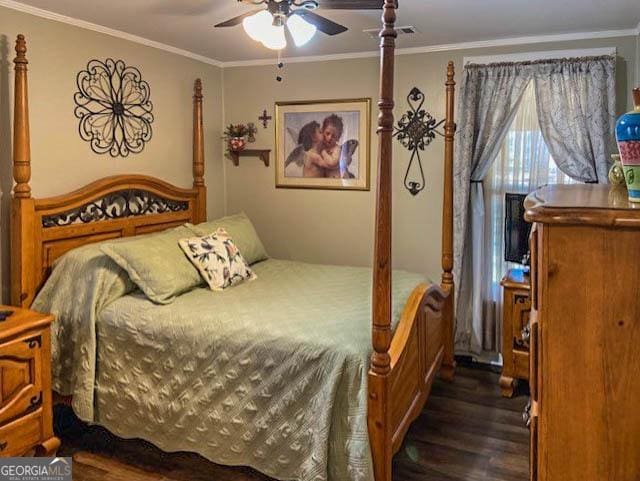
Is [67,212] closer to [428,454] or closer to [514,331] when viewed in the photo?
[428,454]

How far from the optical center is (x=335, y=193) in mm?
4508

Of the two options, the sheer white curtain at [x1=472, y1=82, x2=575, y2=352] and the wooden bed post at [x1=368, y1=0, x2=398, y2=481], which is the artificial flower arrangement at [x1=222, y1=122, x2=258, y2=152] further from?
the wooden bed post at [x1=368, y1=0, x2=398, y2=481]

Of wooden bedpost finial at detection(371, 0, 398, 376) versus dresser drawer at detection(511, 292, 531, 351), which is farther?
dresser drawer at detection(511, 292, 531, 351)

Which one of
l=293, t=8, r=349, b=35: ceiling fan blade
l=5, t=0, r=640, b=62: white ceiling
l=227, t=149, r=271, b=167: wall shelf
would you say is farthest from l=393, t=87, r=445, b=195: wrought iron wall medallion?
l=293, t=8, r=349, b=35: ceiling fan blade

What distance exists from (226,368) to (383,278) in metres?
0.92

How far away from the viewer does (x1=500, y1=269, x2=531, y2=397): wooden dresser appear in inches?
140

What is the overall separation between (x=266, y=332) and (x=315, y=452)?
57 centimetres

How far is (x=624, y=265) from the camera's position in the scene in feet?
3.36

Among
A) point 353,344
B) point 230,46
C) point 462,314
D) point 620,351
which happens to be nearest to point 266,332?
point 353,344

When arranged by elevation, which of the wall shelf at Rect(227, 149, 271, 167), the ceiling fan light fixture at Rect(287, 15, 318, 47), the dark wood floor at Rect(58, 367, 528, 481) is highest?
the ceiling fan light fixture at Rect(287, 15, 318, 47)

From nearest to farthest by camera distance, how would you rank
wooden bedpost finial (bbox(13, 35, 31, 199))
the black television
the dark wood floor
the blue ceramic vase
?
the blue ceramic vase
the dark wood floor
wooden bedpost finial (bbox(13, 35, 31, 199))
the black television

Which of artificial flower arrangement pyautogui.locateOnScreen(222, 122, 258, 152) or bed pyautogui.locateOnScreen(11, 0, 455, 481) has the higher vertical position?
artificial flower arrangement pyautogui.locateOnScreen(222, 122, 258, 152)

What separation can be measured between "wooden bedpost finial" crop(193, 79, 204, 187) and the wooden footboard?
2083 mm

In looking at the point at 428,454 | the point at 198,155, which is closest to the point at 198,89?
the point at 198,155
